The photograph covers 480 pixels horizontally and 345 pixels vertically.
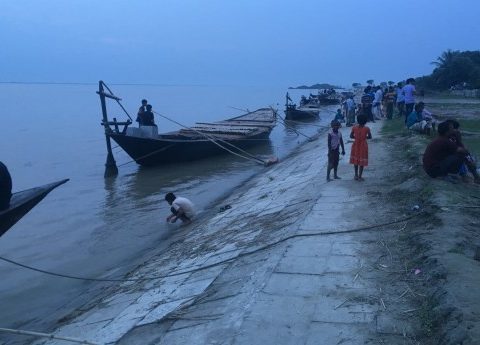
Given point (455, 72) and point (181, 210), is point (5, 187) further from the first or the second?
point (455, 72)

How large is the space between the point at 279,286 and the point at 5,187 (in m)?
4.99

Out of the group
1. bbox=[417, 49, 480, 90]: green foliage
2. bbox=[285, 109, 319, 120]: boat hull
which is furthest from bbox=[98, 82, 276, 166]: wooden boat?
bbox=[417, 49, 480, 90]: green foliage

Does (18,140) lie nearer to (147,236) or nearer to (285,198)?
(147,236)

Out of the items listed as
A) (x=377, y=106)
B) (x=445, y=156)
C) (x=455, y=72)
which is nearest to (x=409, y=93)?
(x=377, y=106)

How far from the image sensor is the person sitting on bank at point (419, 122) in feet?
53.1

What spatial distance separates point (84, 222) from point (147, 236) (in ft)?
8.54

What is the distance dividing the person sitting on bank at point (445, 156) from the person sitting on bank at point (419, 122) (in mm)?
7324

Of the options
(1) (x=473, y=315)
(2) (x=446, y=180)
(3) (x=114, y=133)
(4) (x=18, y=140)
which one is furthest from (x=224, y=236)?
(4) (x=18, y=140)

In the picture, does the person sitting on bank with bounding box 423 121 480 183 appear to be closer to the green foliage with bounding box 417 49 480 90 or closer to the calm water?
the calm water

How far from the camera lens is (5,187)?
782 centimetres

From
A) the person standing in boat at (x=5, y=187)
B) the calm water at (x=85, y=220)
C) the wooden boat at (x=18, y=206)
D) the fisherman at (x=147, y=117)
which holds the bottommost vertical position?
the calm water at (x=85, y=220)

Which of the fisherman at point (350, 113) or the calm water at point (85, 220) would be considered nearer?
the calm water at point (85, 220)

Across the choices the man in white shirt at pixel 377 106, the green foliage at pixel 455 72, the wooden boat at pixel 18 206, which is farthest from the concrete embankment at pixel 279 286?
the green foliage at pixel 455 72

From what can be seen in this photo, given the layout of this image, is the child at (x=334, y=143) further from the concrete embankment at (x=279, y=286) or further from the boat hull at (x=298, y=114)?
the boat hull at (x=298, y=114)
